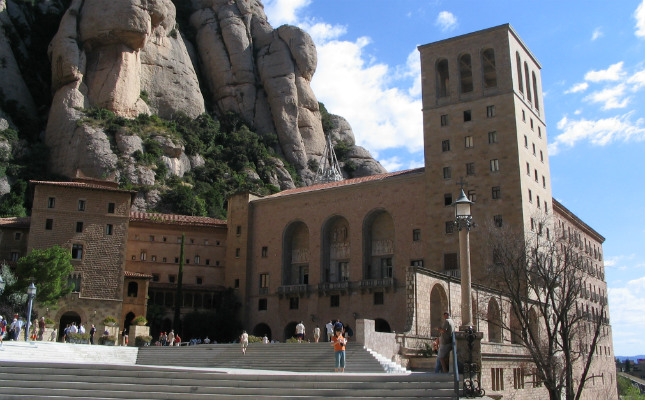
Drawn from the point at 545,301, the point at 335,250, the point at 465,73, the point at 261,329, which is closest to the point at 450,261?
the point at 545,301

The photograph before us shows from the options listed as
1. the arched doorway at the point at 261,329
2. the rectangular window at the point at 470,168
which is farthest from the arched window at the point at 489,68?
the arched doorway at the point at 261,329

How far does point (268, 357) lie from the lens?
90.9ft

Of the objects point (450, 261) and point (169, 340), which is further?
point (450, 261)

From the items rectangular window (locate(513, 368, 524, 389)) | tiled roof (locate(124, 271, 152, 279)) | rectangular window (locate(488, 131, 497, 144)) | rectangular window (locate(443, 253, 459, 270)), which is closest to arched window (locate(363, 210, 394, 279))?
rectangular window (locate(443, 253, 459, 270))

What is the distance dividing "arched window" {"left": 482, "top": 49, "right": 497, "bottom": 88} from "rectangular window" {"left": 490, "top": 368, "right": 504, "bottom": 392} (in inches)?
873

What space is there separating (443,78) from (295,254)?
18575 mm

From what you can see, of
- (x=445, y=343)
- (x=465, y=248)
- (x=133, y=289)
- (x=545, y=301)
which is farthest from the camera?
(x=133, y=289)

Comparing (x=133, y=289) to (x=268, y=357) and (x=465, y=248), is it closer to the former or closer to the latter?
(x=268, y=357)

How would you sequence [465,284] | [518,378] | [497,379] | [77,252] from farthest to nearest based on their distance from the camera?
1. [77,252]
2. [518,378]
3. [497,379]
4. [465,284]

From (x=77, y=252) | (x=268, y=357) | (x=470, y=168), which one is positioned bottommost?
(x=268, y=357)

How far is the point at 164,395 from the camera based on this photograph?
15.3 meters

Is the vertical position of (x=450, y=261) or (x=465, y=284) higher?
(x=450, y=261)

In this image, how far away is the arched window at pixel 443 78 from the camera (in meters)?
48.6

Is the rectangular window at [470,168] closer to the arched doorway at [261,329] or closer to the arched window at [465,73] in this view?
the arched window at [465,73]
